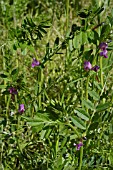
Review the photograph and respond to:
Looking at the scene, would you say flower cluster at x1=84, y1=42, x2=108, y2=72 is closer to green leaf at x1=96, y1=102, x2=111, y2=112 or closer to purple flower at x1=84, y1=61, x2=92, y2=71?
purple flower at x1=84, y1=61, x2=92, y2=71

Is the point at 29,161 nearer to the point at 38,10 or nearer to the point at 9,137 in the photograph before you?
the point at 9,137

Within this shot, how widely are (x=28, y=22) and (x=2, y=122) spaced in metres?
0.38

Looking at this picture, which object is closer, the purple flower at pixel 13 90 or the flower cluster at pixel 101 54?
the flower cluster at pixel 101 54

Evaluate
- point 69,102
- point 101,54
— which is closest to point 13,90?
point 69,102

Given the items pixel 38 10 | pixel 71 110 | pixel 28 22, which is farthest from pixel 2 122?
pixel 38 10

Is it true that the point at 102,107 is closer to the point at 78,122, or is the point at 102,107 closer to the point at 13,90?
the point at 78,122

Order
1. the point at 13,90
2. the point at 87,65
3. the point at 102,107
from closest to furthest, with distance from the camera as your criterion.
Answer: the point at 102,107
the point at 87,65
the point at 13,90

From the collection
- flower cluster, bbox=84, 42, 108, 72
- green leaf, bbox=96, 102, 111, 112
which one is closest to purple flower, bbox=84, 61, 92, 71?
flower cluster, bbox=84, 42, 108, 72

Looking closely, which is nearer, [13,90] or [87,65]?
[87,65]

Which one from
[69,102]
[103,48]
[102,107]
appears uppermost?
[103,48]

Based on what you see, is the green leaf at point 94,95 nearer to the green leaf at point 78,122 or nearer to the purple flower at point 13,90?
the green leaf at point 78,122

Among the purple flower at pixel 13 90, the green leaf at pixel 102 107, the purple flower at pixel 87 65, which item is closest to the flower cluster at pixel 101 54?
the purple flower at pixel 87 65

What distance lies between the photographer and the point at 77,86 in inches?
55.1

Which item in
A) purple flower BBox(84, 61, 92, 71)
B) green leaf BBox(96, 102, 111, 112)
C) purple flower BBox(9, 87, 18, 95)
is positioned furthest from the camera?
purple flower BBox(9, 87, 18, 95)
